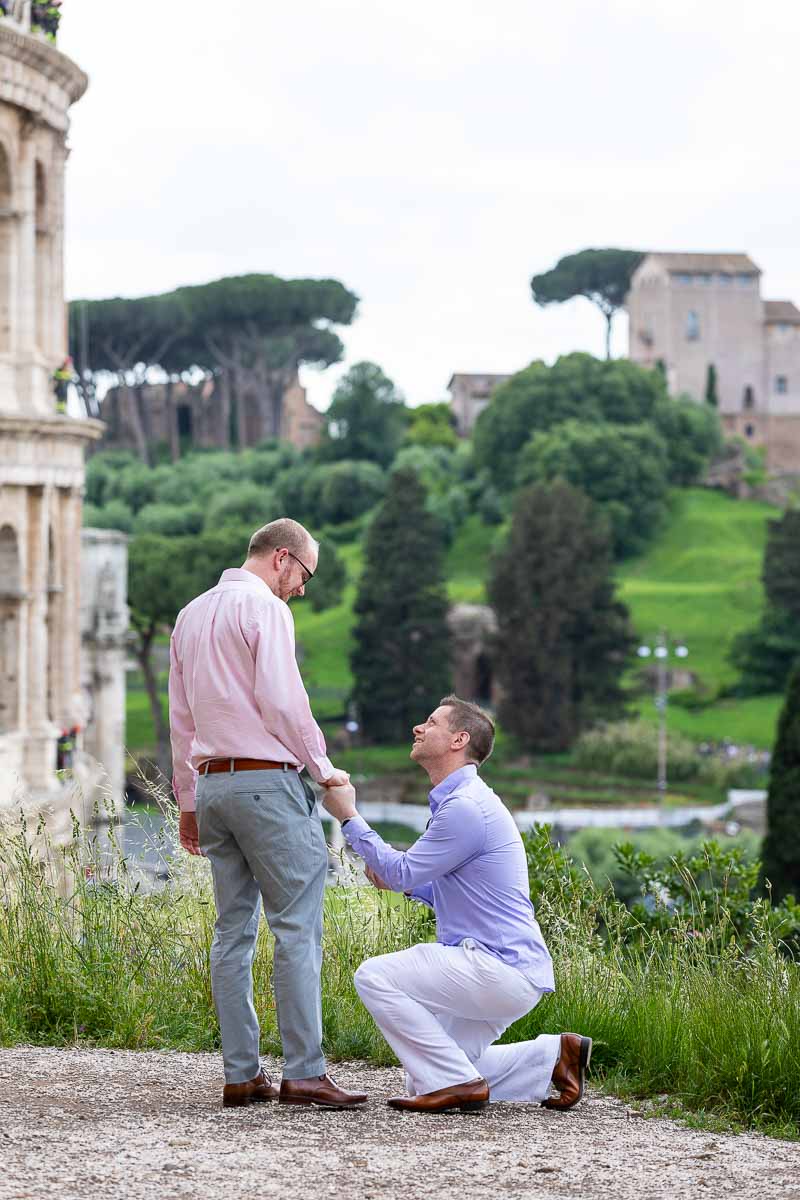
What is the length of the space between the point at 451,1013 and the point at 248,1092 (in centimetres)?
62

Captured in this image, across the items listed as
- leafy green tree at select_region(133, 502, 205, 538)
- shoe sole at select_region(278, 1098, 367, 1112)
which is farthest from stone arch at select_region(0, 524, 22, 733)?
leafy green tree at select_region(133, 502, 205, 538)

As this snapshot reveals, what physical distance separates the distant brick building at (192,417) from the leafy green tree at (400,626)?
3862 centimetres

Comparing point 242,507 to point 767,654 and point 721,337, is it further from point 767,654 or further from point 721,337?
point 721,337

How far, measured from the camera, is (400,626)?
202 feet

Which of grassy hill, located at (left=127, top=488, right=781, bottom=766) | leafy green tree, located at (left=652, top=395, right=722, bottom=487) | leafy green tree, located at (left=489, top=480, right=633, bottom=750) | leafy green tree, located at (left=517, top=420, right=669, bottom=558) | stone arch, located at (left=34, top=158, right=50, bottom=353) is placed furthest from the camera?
leafy green tree, located at (left=652, top=395, right=722, bottom=487)

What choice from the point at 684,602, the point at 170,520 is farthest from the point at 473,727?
A: the point at 170,520

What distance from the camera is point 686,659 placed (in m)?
68.0

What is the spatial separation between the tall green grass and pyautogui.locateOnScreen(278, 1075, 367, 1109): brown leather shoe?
2.86 ft

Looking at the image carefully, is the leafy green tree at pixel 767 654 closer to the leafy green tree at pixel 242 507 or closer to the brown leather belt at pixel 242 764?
the leafy green tree at pixel 242 507

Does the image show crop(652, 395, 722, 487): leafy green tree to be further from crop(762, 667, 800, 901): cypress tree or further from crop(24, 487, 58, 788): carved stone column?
crop(24, 487, 58, 788): carved stone column

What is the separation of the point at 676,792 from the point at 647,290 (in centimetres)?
5735

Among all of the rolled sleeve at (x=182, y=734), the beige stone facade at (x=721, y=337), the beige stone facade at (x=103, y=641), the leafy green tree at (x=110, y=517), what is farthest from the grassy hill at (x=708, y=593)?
the rolled sleeve at (x=182, y=734)

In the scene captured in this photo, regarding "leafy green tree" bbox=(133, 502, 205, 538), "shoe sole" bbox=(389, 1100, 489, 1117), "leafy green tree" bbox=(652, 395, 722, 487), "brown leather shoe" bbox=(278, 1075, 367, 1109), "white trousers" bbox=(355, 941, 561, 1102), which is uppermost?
"leafy green tree" bbox=(652, 395, 722, 487)

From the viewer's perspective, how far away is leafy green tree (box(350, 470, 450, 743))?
6156 cm
